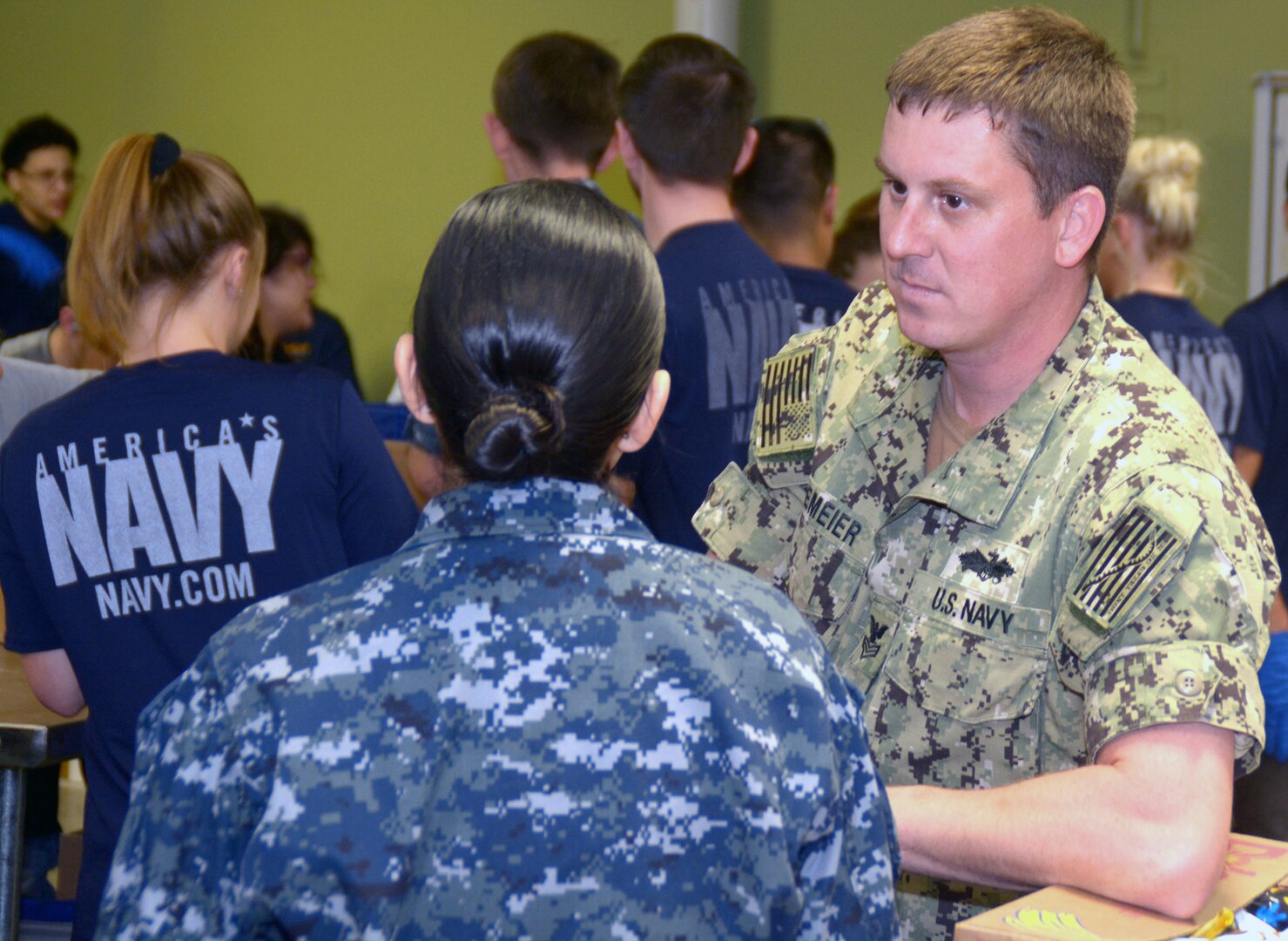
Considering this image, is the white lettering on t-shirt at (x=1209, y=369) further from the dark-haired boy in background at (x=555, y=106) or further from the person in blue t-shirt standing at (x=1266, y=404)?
the dark-haired boy in background at (x=555, y=106)

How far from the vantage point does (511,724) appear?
86cm

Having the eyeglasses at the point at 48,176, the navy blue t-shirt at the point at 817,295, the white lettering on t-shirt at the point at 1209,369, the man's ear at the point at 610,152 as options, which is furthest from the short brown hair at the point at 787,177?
the eyeglasses at the point at 48,176

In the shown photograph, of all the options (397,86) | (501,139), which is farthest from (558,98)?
(397,86)

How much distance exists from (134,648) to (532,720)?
39.8 inches

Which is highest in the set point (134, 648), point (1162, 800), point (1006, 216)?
point (1006, 216)

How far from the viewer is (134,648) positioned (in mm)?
1702

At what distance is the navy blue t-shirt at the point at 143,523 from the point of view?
1682 millimetres

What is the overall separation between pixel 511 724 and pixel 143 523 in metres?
0.99

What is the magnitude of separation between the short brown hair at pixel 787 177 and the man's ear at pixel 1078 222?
1.98 meters

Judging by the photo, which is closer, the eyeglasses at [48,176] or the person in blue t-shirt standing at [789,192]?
the person in blue t-shirt standing at [789,192]

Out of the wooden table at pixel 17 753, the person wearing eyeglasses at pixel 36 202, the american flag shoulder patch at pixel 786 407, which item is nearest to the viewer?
the american flag shoulder patch at pixel 786 407

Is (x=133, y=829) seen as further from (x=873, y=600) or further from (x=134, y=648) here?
(x=134, y=648)

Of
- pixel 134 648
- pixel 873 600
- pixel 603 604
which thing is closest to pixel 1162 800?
pixel 873 600

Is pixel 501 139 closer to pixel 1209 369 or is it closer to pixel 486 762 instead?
pixel 1209 369
